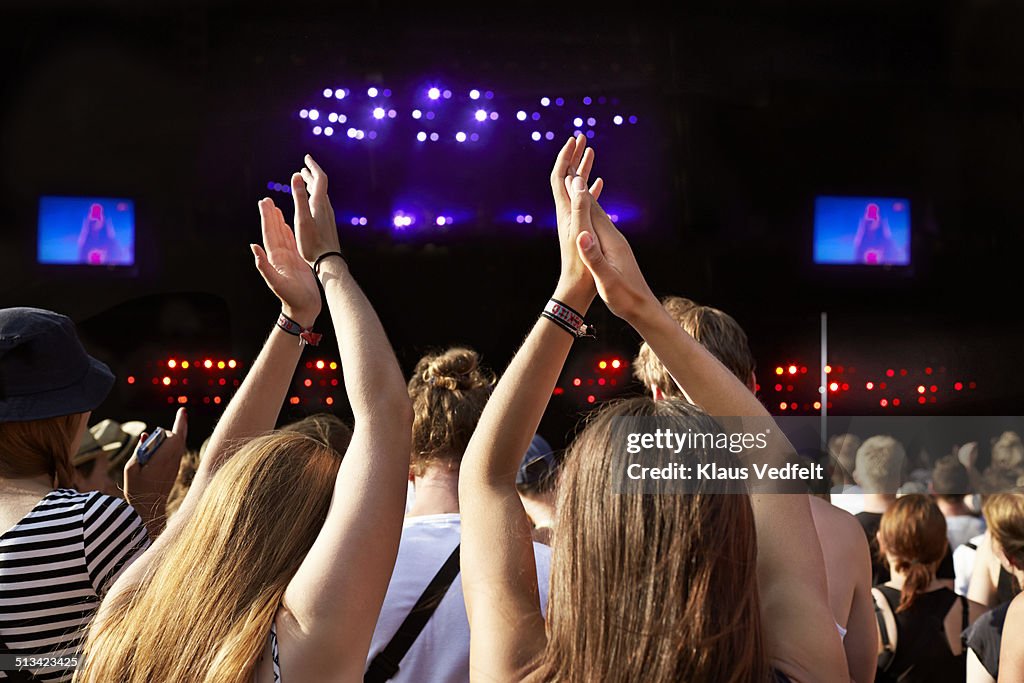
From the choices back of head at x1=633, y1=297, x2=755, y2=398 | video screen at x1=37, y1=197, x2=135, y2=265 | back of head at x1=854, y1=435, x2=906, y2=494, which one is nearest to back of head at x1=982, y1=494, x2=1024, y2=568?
back of head at x1=633, y1=297, x2=755, y2=398

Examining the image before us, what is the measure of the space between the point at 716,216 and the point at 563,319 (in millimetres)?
4102

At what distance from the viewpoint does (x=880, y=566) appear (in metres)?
2.83

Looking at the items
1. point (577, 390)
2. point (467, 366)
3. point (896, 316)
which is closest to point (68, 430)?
point (467, 366)

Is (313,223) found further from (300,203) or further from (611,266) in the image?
(611,266)

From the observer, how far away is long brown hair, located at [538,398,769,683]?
0.86 metres

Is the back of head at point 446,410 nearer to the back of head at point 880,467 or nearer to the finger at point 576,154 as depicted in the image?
the finger at point 576,154

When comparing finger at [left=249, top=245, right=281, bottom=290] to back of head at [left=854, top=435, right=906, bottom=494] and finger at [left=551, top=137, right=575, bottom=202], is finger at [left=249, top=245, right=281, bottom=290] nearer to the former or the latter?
finger at [left=551, top=137, right=575, bottom=202]

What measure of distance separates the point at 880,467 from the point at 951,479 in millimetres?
842

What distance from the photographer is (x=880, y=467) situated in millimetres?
3012

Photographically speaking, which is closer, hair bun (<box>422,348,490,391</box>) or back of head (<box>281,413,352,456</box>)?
hair bun (<box>422,348,490,391</box>)

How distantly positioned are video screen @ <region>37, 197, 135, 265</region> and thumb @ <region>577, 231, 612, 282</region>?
3762 millimetres

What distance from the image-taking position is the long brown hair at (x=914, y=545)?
2.53m

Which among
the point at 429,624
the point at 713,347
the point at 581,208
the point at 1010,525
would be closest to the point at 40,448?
the point at 429,624

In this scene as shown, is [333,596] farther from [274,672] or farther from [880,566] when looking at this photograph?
[880,566]
